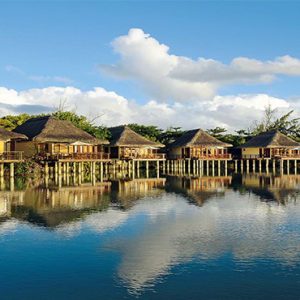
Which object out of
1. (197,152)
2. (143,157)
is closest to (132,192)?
(143,157)

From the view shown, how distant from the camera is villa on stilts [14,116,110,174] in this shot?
34438 mm

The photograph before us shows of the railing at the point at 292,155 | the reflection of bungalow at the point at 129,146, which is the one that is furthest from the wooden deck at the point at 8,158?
the railing at the point at 292,155

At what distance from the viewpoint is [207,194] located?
79.6 ft

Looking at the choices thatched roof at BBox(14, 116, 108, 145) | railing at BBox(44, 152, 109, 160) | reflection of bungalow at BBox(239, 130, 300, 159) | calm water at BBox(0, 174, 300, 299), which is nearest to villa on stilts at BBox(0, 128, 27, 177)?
railing at BBox(44, 152, 109, 160)

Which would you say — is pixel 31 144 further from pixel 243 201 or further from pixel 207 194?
pixel 243 201

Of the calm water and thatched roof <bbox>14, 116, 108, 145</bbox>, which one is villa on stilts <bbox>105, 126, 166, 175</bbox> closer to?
thatched roof <bbox>14, 116, 108, 145</bbox>

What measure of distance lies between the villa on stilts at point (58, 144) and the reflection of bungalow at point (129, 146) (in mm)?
3803

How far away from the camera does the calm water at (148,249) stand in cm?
870

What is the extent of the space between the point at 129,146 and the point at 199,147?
8.69 meters

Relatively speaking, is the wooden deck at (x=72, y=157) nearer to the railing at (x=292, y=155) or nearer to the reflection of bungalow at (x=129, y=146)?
the reflection of bungalow at (x=129, y=146)

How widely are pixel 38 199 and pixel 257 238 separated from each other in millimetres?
11676

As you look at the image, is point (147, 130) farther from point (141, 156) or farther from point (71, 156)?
point (71, 156)

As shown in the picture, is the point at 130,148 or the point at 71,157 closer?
the point at 71,157

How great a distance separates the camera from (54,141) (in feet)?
118
